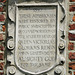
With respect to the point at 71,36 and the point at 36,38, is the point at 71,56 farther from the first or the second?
the point at 36,38

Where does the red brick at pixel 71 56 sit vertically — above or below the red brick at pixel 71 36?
below

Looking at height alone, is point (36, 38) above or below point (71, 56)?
above

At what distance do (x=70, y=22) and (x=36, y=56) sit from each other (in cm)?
57

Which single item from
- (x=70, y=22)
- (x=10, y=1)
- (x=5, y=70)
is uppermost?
(x=10, y=1)

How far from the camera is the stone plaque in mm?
3537

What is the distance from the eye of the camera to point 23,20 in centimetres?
361

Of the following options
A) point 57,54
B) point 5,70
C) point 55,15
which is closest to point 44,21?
point 55,15

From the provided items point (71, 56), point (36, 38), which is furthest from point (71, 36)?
point (36, 38)

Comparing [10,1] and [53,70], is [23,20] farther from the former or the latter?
[53,70]

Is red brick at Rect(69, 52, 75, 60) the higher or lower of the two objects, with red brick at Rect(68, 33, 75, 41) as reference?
lower

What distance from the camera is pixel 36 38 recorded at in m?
3.57

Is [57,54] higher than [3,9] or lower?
lower

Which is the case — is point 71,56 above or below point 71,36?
below

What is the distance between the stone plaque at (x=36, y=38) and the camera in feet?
11.6
